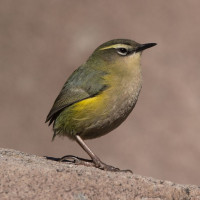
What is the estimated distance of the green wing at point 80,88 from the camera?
7.94 meters

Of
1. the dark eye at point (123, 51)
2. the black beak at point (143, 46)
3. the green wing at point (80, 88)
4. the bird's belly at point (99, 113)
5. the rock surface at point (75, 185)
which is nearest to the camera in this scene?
→ the rock surface at point (75, 185)

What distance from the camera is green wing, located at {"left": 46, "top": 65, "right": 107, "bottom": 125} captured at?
7941 millimetres

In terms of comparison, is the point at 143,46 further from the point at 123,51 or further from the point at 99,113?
the point at 99,113

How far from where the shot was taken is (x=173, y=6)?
14891 mm

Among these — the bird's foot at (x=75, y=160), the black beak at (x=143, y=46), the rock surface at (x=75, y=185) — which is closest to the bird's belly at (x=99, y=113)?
the bird's foot at (x=75, y=160)

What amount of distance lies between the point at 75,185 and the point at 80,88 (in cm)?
229

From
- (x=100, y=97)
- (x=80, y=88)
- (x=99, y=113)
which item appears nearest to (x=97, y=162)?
(x=99, y=113)

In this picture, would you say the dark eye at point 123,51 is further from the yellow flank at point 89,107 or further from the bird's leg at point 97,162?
the bird's leg at point 97,162

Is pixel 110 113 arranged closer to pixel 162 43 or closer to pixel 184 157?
pixel 184 157

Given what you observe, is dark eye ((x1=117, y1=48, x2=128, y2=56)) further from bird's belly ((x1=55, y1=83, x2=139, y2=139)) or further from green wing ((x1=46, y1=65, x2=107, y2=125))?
bird's belly ((x1=55, y1=83, x2=139, y2=139))

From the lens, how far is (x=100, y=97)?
7789 mm

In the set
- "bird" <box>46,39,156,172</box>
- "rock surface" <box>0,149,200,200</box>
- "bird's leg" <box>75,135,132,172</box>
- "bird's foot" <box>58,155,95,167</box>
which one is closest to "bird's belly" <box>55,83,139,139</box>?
"bird" <box>46,39,156,172</box>

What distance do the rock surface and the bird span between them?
125cm

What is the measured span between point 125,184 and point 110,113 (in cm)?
163
